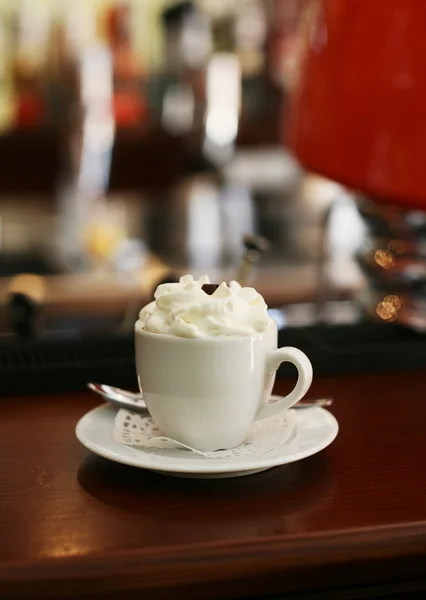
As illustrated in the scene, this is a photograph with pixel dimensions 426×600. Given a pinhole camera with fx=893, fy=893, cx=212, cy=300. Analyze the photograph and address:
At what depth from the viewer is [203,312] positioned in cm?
73

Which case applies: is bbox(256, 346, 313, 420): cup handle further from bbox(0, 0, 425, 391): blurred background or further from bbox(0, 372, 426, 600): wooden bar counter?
bbox(0, 0, 425, 391): blurred background

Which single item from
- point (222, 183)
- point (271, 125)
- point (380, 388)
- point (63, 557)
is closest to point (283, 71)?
point (271, 125)

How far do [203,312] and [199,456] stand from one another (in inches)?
4.6

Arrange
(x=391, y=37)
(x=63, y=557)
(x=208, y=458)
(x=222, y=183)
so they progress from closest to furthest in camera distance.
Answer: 1. (x=63, y=557)
2. (x=208, y=458)
3. (x=391, y=37)
4. (x=222, y=183)

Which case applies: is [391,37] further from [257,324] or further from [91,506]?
[91,506]

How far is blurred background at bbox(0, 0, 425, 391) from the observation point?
3.08 metres

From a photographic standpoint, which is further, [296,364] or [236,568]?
[296,364]

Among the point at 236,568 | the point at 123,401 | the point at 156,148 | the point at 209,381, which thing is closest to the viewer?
the point at 236,568

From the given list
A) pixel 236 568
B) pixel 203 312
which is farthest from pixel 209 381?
pixel 236 568

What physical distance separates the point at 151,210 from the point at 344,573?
2.98m

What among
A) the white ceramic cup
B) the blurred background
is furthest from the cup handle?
the blurred background

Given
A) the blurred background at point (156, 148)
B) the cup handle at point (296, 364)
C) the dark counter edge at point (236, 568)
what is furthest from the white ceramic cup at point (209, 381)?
the blurred background at point (156, 148)

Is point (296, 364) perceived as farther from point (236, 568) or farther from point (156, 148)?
point (156, 148)

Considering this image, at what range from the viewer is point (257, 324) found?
740mm
